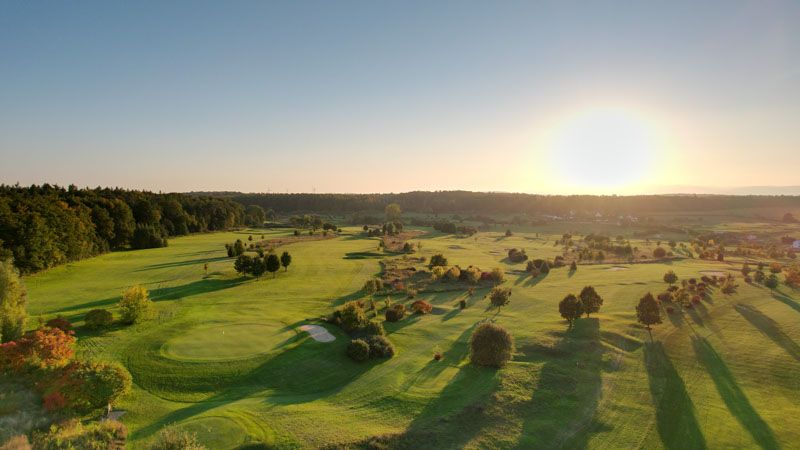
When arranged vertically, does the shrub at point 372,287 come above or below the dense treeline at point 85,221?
below

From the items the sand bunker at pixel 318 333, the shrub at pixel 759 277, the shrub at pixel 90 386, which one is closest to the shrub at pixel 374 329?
the sand bunker at pixel 318 333

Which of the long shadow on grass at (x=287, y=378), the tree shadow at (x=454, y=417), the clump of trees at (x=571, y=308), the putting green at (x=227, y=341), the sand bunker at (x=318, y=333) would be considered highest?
the clump of trees at (x=571, y=308)

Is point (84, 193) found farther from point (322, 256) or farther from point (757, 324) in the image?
point (757, 324)

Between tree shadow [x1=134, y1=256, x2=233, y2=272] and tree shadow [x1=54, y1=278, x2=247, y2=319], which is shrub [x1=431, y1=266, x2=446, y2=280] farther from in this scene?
tree shadow [x1=134, y1=256, x2=233, y2=272]

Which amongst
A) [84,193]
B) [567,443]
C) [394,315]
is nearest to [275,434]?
[567,443]

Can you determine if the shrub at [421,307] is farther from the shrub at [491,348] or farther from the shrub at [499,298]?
the shrub at [491,348]

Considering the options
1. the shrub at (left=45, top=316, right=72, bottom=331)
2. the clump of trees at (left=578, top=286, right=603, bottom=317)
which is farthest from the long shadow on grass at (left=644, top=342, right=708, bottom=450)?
the shrub at (left=45, top=316, right=72, bottom=331)

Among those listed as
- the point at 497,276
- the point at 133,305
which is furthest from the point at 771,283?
the point at 133,305
